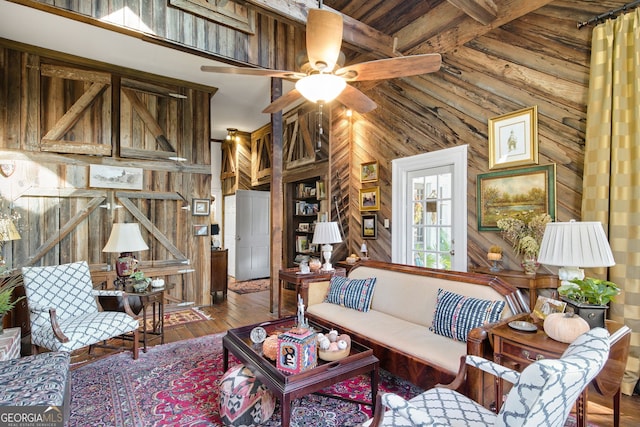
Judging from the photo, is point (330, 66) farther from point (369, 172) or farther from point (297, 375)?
point (369, 172)

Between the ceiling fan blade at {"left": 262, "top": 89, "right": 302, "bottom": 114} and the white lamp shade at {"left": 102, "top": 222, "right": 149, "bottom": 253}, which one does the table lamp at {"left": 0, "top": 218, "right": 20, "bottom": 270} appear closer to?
the white lamp shade at {"left": 102, "top": 222, "right": 149, "bottom": 253}

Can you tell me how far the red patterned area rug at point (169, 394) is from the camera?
2096mm

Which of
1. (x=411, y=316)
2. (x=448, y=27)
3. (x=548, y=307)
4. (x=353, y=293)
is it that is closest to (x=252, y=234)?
(x=353, y=293)

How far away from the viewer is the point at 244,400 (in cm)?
194

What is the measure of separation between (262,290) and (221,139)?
13.3 ft

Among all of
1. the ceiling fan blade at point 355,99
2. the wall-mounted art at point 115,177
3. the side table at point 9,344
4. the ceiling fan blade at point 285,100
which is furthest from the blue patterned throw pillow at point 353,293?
the wall-mounted art at point 115,177

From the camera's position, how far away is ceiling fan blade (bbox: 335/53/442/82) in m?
2.16

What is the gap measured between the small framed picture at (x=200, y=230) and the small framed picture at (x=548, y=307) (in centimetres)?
433

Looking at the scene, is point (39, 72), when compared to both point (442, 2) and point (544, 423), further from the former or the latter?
point (544, 423)

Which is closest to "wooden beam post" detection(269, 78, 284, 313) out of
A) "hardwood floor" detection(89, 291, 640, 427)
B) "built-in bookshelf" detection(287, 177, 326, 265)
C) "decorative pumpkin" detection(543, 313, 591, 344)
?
"hardwood floor" detection(89, 291, 640, 427)

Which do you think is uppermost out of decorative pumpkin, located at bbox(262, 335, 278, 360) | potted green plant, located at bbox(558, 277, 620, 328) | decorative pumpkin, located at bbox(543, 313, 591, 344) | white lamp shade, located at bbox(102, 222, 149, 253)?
white lamp shade, located at bbox(102, 222, 149, 253)

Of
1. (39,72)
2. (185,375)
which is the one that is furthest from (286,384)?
(39,72)

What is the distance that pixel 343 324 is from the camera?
2.85 metres

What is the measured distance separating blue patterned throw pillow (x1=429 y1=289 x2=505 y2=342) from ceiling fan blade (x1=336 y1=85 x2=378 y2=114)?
1.71 meters
